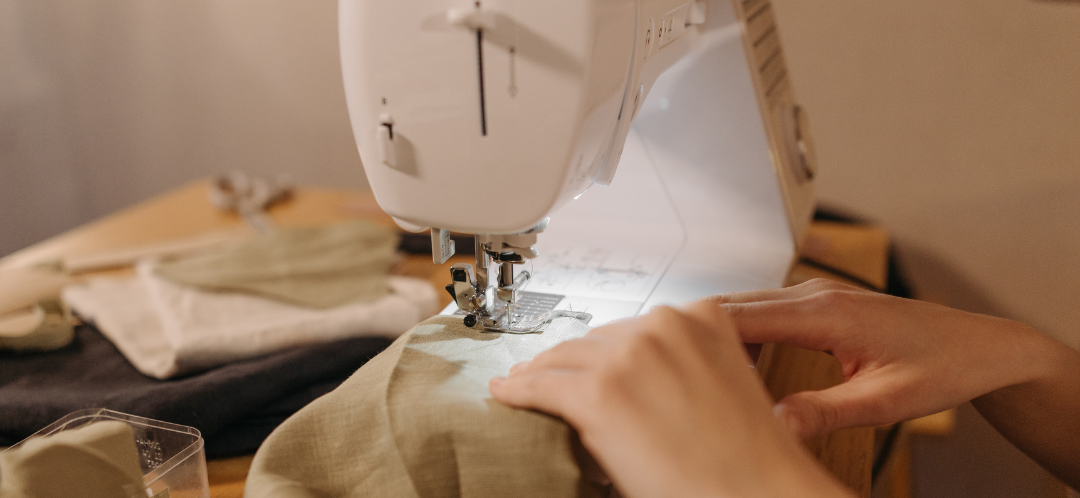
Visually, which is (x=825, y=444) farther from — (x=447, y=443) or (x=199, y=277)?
(x=199, y=277)

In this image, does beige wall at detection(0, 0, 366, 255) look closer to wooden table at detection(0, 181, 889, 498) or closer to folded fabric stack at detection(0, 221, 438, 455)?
wooden table at detection(0, 181, 889, 498)

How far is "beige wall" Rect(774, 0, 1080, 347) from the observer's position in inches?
50.9

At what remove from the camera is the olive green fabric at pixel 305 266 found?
0.98 metres

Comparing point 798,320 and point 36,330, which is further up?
point 798,320

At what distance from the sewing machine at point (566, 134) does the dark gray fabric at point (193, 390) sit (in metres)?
0.21

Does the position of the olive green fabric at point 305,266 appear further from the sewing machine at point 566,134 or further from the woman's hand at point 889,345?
the woman's hand at point 889,345

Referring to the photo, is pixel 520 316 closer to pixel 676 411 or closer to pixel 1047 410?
pixel 676 411

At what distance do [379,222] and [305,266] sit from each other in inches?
14.7

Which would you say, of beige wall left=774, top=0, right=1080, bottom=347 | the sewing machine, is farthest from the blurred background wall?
the sewing machine

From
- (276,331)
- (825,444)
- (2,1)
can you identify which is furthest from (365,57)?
(2,1)

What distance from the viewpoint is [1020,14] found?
4.30 ft

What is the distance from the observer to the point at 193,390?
683 mm

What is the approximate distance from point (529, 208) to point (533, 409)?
172 mm

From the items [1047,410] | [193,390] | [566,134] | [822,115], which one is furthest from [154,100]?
[1047,410]
